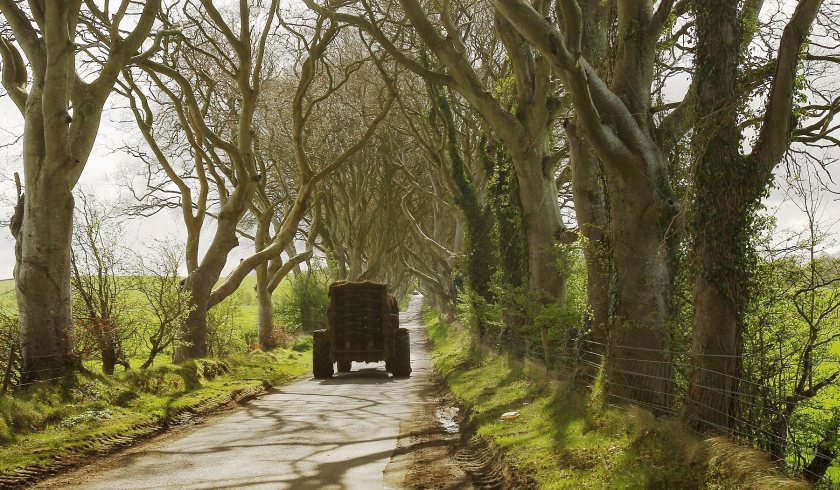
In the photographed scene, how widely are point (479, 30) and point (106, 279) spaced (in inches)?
555

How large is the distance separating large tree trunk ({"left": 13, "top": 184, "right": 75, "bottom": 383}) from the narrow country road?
2.45 m

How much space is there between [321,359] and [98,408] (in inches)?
448

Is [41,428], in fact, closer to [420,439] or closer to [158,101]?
[420,439]

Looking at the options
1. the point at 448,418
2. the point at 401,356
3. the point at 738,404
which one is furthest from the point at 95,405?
the point at 401,356

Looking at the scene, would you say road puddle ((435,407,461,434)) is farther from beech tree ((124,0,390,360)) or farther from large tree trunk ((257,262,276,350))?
large tree trunk ((257,262,276,350))

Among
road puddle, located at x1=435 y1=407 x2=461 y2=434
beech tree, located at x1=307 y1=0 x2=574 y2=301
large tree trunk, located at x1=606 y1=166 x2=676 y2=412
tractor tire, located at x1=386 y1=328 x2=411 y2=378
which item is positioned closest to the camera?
large tree trunk, located at x1=606 y1=166 x2=676 y2=412

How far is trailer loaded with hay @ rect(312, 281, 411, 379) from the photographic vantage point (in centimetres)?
2342

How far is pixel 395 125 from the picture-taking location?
109 ft

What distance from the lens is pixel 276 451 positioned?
10.4 m

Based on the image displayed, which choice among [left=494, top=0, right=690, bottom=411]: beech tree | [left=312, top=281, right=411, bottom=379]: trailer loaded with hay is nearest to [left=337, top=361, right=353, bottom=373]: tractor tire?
[left=312, top=281, right=411, bottom=379]: trailer loaded with hay

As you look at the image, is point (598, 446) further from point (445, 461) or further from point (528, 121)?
point (528, 121)

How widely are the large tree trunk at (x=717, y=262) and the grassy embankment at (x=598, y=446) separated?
456 mm

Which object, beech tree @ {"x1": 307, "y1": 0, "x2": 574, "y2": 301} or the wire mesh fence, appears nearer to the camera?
the wire mesh fence

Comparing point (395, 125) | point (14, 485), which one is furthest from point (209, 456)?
point (395, 125)
